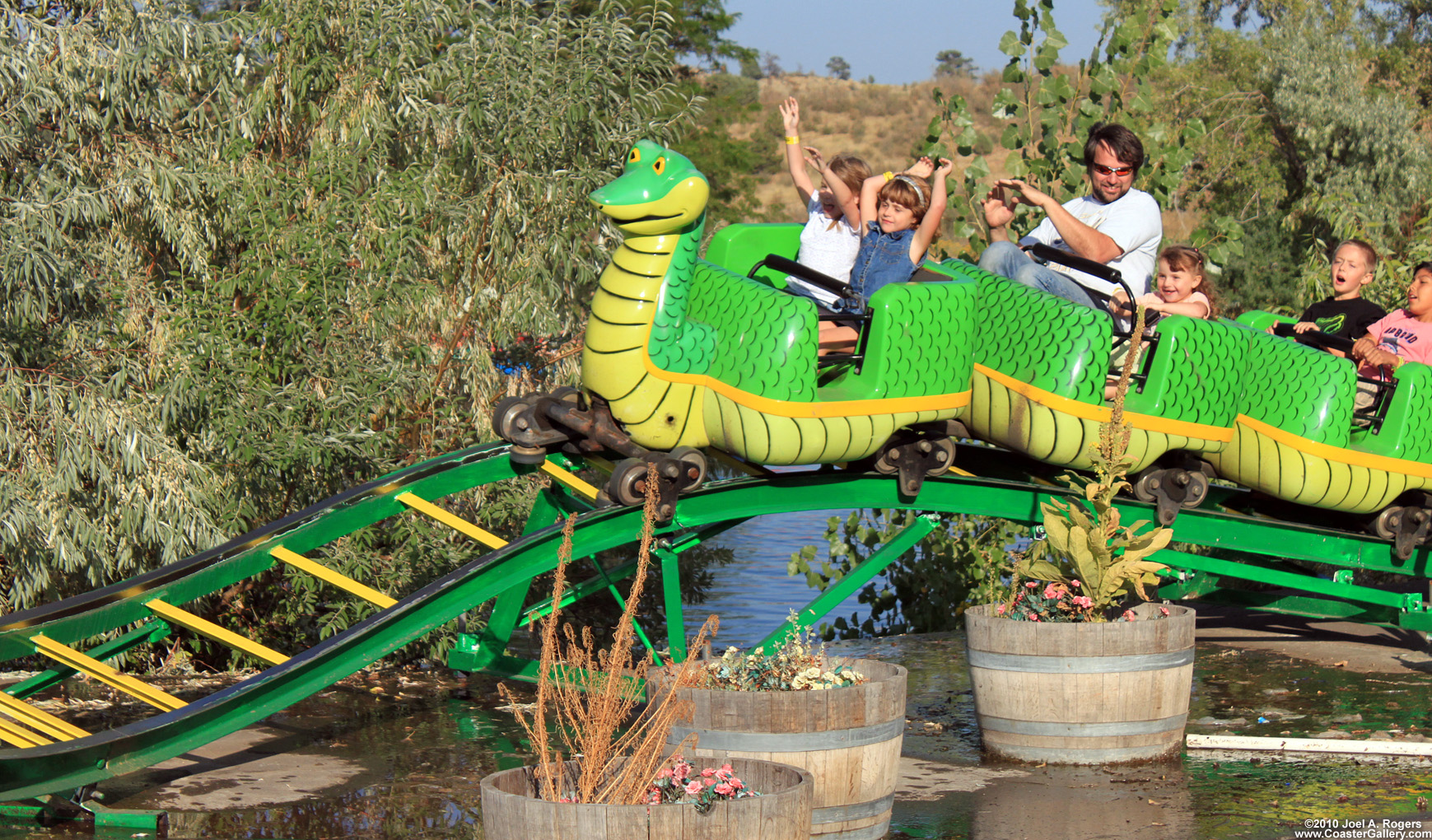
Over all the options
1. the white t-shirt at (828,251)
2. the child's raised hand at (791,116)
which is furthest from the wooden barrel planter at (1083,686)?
the child's raised hand at (791,116)

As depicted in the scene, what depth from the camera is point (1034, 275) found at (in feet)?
19.9

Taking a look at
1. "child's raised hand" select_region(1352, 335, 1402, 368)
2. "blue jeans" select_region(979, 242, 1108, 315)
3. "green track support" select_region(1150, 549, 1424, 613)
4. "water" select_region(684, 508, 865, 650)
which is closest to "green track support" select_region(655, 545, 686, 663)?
"blue jeans" select_region(979, 242, 1108, 315)

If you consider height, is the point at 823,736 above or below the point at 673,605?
below

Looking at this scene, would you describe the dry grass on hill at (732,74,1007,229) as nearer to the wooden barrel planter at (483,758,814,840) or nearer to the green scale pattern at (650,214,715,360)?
the green scale pattern at (650,214,715,360)

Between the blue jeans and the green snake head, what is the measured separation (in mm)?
1546

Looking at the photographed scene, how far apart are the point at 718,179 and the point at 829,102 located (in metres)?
42.2

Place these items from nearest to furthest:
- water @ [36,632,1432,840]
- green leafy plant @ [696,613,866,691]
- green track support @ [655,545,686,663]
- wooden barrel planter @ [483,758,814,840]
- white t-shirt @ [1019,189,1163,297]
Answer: wooden barrel planter @ [483,758,814,840] < green leafy plant @ [696,613,866,691] < water @ [36,632,1432,840] < green track support @ [655,545,686,663] < white t-shirt @ [1019,189,1163,297]

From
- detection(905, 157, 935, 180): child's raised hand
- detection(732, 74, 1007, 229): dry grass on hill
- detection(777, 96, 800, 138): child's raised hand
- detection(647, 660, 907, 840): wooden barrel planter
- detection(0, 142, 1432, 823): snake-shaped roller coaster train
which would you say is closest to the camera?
detection(647, 660, 907, 840): wooden barrel planter

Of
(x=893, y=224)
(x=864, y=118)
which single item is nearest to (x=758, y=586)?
(x=893, y=224)

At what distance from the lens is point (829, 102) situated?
2694 inches

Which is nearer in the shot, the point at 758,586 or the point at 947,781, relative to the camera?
the point at 947,781

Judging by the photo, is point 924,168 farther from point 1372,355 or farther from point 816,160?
point 1372,355

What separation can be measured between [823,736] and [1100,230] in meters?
3.19

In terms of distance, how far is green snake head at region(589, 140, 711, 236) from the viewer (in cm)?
518
